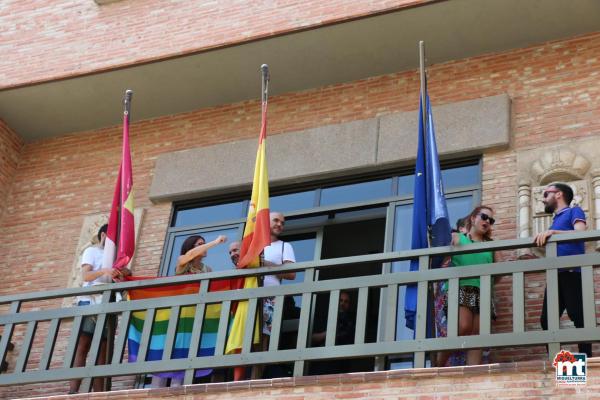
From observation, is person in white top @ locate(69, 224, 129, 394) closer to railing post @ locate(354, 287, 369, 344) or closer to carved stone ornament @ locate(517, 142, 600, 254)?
railing post @ locate(354, 287, 369, 344)

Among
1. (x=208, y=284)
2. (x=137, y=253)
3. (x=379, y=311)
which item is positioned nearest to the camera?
(x=208, y=284)

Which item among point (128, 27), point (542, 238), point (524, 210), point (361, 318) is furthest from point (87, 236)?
point (542, 238)

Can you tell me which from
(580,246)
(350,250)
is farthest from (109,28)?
(580,246)

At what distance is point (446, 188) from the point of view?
38.1 ft

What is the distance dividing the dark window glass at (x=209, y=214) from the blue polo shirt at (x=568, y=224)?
393 centimetres

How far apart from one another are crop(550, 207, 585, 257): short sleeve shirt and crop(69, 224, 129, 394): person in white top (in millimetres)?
3971

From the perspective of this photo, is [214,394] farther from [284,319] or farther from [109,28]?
[109,28]

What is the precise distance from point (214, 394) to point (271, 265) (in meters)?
1.36

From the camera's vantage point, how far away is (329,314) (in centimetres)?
944

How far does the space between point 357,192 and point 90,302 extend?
114 inches

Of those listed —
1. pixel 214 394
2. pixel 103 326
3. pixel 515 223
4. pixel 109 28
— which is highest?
pixel 109 28

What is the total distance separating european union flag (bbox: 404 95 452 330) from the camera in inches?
382

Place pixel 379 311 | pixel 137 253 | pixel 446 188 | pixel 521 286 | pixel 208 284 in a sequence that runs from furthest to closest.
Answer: pixel 137 253 → pixel 446 188 → pixel 379 311 → pixel 208 284 → pixel 521 286
